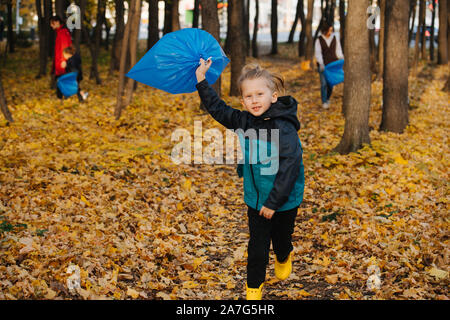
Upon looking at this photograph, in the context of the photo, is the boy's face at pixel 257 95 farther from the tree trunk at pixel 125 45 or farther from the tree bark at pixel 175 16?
the tree bark at pixel 175 16

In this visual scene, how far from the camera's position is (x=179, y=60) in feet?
13.2

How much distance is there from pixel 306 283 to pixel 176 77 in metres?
2.35

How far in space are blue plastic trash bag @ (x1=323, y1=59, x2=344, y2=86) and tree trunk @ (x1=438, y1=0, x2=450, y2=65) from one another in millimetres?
10661

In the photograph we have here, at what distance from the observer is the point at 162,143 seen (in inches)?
365

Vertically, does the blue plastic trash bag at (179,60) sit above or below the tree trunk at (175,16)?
below

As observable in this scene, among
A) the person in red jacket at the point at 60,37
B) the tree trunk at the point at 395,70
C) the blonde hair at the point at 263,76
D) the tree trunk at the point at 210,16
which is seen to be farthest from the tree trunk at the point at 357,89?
the person in red jacket at the point at 60,37

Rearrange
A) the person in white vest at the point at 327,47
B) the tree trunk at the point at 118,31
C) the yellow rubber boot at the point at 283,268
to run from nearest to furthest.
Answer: the yellow rubber boot at the point at 283,268, the person in white vest at the point at 327,47, the tree trunk at the point at 118,31

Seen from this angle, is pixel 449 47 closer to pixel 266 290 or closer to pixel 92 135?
pixel 92 135

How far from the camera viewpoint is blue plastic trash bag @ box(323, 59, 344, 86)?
38.1ft

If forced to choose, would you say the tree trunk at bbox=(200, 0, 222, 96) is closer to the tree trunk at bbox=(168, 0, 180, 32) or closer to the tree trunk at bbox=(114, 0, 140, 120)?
the tree trunk at bbox=(114, 0, 140, 120)

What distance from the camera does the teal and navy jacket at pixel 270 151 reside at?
3412mm

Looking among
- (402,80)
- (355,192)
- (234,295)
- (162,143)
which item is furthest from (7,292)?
(402,80)

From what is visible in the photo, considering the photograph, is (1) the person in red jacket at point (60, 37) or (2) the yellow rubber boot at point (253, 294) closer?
(2) the yellow rubber boot at point (253, 294)

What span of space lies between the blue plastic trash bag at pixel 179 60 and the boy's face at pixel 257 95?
0.68 m
